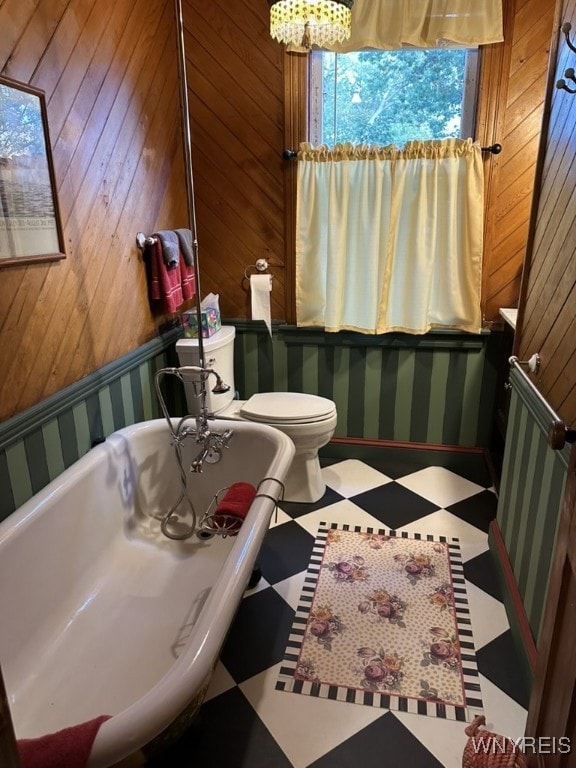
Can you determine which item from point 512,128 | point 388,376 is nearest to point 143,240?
point 388,376

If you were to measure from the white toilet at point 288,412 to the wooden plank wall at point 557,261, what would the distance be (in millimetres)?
1026

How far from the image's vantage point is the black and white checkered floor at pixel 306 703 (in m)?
1.48

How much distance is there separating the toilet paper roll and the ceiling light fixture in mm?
1186

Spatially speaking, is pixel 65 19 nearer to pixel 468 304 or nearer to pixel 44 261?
pixel 44 261

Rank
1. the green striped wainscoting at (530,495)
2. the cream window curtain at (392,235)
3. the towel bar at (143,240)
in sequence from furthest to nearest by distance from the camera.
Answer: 1. the cream window curtain at (392,235)
2. the towel bar at (143,240)
3. the green striped wainscoting at (530,495)

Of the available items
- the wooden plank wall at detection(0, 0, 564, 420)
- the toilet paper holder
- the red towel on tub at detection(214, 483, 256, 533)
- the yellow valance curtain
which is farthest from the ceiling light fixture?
the red towel on tub at detection(214, 483, 256, 533)

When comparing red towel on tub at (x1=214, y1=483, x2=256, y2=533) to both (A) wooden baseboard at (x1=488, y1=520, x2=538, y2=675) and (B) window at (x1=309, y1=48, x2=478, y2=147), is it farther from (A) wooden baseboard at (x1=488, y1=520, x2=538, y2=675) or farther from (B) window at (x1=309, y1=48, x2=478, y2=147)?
(B) window at (x1=309, y1=48, x2=478, y2=147)

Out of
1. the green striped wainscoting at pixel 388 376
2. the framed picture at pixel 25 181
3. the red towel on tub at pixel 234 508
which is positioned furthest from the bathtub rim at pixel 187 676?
the green striped wainscoting at pixel 388 376

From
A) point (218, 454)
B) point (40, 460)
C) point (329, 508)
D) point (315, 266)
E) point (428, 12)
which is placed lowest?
point (329, 508)

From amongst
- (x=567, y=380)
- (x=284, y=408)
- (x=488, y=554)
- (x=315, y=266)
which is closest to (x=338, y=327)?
(x=315, y=266)

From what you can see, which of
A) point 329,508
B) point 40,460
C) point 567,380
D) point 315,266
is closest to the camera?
point 567,380

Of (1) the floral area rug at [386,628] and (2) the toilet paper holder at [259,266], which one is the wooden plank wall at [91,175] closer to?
(2) the toilet paper holder at [259,266]

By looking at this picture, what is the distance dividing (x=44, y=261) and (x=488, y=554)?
6.91ft

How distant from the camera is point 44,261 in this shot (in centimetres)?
176
